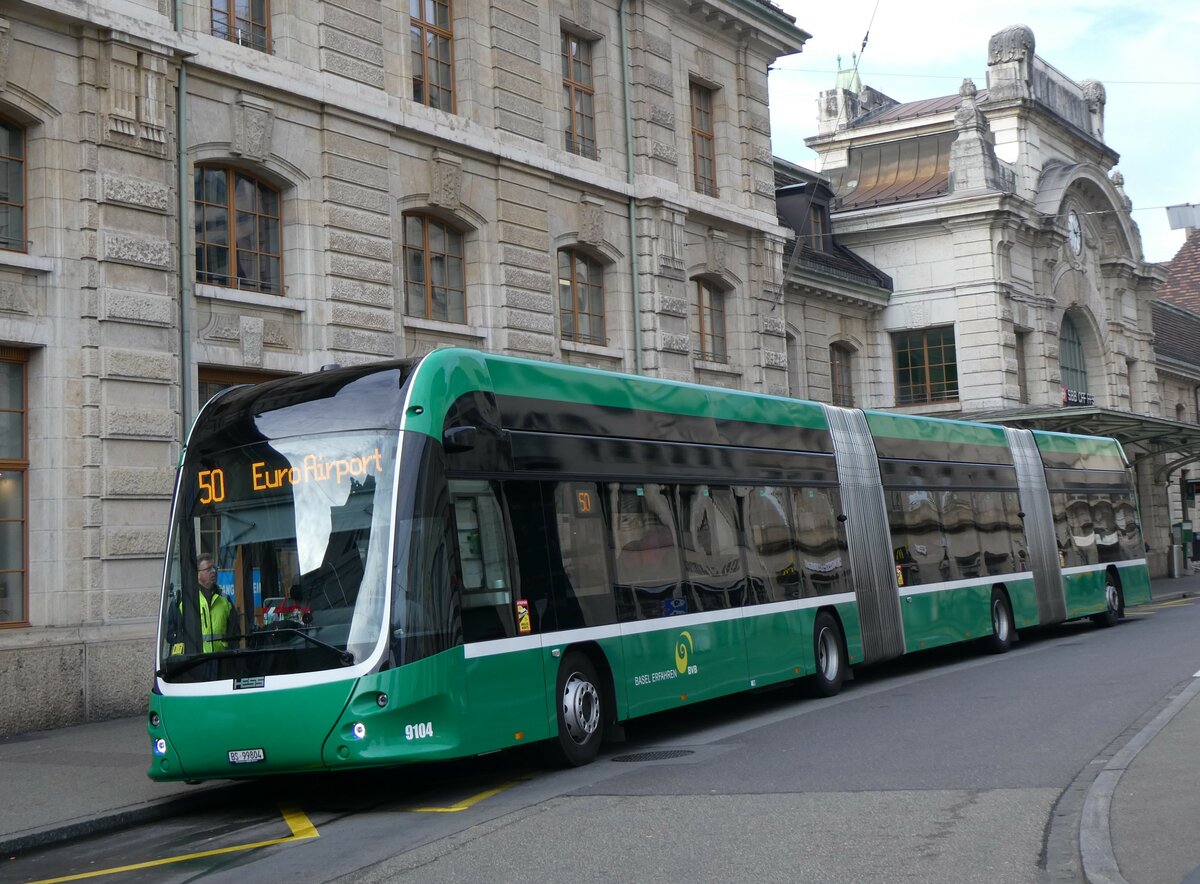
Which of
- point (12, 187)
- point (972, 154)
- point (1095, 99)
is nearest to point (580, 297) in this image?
point (12, 187)

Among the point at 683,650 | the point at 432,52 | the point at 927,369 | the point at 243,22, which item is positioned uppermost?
the point at 432,52

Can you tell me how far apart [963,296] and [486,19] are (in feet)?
67.1

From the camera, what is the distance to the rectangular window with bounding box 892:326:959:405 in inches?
1560

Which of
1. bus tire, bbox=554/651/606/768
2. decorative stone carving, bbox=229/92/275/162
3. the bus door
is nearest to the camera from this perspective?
the bus door

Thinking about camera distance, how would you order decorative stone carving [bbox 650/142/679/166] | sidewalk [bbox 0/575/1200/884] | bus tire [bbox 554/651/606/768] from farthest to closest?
decorative stone carving [bbox 650/142/679/166]
bus tire [bbox 554/651/606/768]
sidewalk [bbox 0/575/1200/884]

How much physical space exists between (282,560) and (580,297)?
14682mm

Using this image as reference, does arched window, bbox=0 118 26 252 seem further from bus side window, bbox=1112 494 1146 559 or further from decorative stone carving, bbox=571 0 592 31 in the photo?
bus side window, bbox=1112 494 1146 559

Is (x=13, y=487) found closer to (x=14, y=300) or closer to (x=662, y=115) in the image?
(x=14, y=300)

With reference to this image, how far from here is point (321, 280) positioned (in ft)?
62.6

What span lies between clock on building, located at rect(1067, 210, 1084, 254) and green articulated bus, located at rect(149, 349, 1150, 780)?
98.5 feet

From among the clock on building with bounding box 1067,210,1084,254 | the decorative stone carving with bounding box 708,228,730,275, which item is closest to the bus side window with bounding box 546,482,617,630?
the decorative stone carving with bounding box 708,228,730,275

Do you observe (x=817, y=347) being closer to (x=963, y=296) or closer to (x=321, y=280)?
(x=963, y=296)

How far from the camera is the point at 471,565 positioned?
10.8 m

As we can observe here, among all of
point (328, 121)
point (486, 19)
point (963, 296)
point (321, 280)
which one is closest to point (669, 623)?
point (321, 280)
